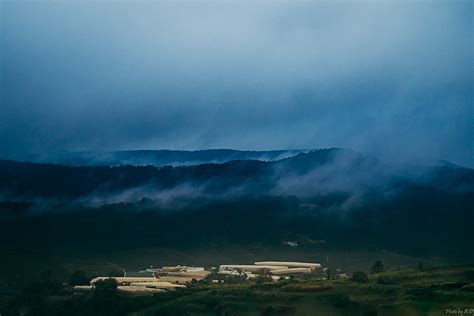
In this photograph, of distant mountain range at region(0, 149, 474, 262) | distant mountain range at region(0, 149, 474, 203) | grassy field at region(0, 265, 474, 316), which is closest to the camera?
grassy field at region(0, 265, 474, 316)

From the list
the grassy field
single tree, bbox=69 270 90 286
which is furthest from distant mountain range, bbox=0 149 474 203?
the grassy field

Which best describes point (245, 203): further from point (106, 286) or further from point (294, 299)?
point (294, 299)

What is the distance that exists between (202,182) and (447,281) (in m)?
50.4

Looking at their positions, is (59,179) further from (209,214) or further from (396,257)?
(396,257)

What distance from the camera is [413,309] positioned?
27656 millimetres

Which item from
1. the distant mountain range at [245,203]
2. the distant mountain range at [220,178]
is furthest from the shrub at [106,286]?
the distant mountain range at [220,178]

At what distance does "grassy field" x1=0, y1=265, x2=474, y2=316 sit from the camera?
28516mm

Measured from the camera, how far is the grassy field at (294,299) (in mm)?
28516

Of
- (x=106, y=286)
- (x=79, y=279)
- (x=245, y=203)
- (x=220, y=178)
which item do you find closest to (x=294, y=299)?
(x=106, y=286)

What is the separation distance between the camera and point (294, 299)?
101ft

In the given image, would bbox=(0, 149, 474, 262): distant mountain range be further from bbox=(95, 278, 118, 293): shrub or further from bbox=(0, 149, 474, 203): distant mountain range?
bbox=(95, 278, 118, 293): shrub

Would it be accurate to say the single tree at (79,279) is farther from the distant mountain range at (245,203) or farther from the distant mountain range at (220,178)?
the distant mountain range at (220,178)

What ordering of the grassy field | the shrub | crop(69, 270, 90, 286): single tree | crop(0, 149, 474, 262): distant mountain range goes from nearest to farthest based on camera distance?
the grassy field
the shrub
crop(69, 270, 90, 286): single tree
crop(0, 149, 474, 262): distant mountain range

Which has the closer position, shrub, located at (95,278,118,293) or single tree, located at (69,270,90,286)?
shrub, located at (95,278,118,293)
